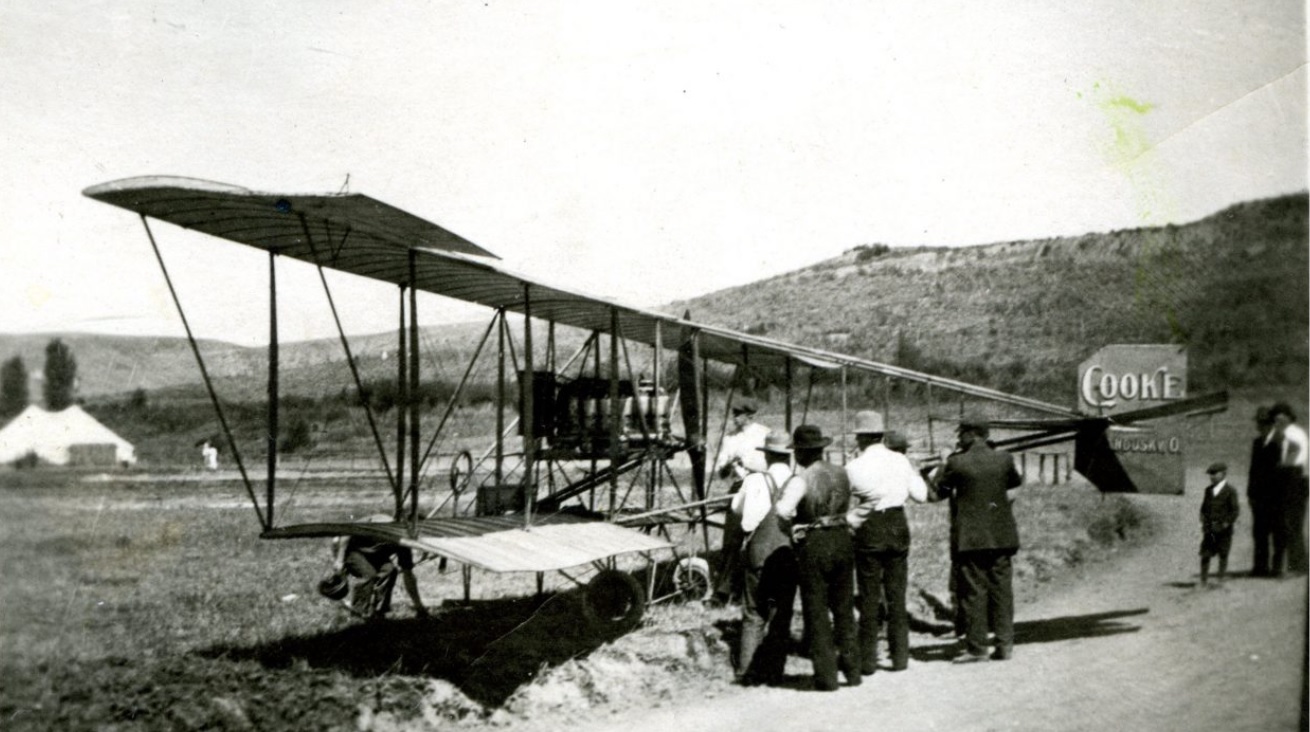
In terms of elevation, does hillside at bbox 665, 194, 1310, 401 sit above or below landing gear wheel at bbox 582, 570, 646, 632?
above

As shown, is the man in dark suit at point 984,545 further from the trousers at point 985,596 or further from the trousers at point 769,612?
the trousers at point 769,612

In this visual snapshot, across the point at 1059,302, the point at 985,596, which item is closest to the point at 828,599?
the point at 985,596

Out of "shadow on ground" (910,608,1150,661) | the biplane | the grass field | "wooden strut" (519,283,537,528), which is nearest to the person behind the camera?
the grass field

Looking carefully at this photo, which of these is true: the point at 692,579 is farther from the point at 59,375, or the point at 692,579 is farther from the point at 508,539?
the point at 59,375

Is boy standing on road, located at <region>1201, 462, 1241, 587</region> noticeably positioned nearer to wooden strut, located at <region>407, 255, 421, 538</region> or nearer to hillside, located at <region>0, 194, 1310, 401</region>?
hillside, located at <region>0, 194, 1310, 401</region>

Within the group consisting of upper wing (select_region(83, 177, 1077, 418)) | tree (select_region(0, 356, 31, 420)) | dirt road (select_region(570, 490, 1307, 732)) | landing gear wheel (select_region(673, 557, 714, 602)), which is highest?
upper wing (select_region(83, 177, 1077, 418))

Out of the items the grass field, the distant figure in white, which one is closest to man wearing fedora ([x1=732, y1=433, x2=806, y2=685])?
the grass field

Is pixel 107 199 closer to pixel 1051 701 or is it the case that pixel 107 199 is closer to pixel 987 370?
pixel 1051 701

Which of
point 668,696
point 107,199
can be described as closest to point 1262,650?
point 668,696
